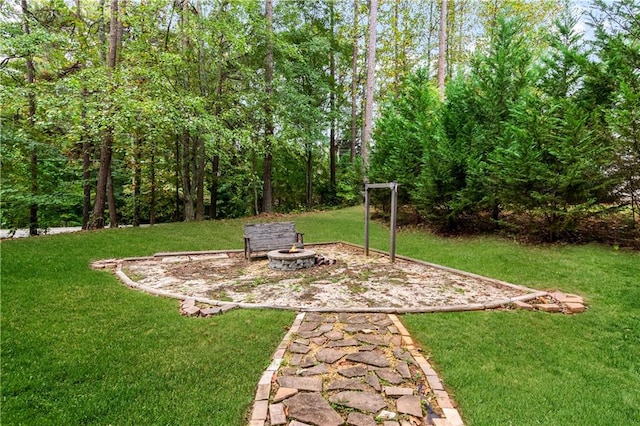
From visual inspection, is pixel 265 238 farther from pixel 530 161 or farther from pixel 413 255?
pixel 530 161

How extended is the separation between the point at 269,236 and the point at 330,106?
443 inches

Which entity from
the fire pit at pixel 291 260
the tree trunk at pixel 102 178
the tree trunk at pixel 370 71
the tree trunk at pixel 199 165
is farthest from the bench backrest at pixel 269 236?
the tree trunk at pixel 370 71

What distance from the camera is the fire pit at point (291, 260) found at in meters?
6.53

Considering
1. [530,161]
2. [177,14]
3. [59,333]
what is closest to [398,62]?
[177,14]

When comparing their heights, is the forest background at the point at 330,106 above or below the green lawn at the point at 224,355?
above

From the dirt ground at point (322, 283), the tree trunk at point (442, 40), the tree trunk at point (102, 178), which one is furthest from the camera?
the tree trunk at point (442, 40)

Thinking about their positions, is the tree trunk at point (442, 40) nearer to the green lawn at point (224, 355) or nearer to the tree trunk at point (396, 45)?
the tree trunk at point (396, 45)

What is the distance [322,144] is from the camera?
51.0 ft

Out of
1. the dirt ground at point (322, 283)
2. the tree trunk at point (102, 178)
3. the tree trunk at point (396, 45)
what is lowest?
the dirt ground at point (322, 283)

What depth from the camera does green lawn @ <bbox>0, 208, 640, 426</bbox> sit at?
246 cm

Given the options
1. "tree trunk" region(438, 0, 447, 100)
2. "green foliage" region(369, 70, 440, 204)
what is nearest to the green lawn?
"green foliage" region(369, 70, 440, 204)

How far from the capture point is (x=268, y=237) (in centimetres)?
771

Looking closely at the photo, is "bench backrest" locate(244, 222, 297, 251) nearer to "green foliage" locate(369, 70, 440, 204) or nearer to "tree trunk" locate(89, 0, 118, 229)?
"green foliage" locate(369, 70, 440, 204)

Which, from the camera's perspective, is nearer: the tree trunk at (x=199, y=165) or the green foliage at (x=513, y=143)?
the green foliage at (x=513, y=143)
